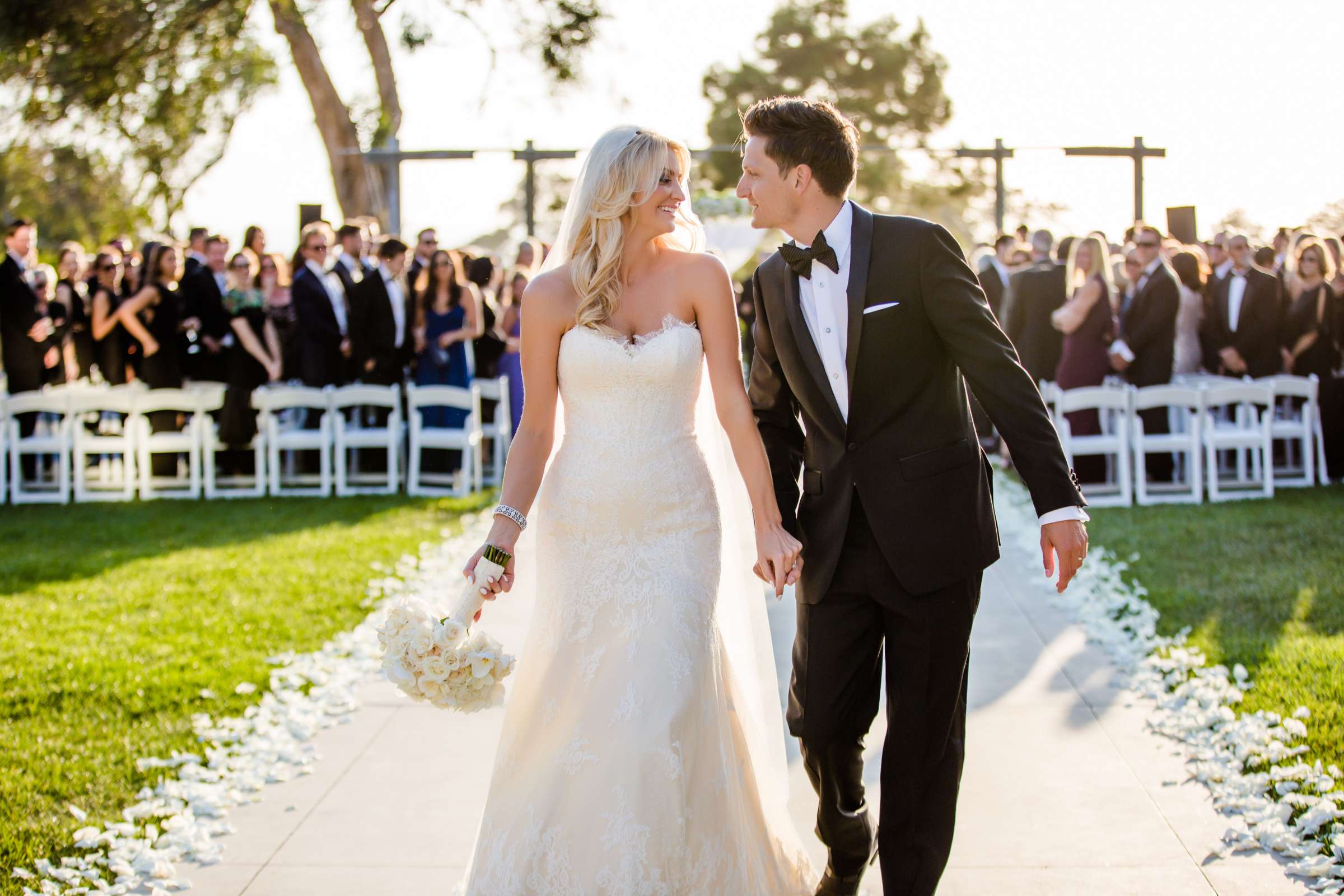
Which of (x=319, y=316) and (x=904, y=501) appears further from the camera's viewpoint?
(x=319, y=316)

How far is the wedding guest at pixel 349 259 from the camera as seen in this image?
12125 mm

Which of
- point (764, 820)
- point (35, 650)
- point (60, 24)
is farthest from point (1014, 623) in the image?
point (60, 24)

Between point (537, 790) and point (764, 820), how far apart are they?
0.65 m

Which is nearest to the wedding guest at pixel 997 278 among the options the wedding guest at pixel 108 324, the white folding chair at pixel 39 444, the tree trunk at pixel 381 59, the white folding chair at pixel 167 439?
the white folding chair at pixel 167 439

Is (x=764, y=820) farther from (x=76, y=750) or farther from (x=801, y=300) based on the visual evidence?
(x=76, y=750)

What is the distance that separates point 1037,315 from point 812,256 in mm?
9194

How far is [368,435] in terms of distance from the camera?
11.9m

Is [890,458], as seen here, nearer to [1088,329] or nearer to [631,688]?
[631,688]

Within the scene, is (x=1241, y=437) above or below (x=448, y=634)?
above

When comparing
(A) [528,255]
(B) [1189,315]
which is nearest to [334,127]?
(A) [528,255]

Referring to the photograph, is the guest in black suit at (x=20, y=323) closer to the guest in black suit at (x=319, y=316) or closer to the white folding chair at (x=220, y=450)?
the white folding chair at (x=220, y=450)

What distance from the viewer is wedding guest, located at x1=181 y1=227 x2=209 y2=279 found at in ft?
41.3

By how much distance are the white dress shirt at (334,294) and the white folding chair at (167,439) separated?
145 cm

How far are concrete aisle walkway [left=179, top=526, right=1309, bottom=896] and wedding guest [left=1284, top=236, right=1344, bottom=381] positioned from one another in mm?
7079
